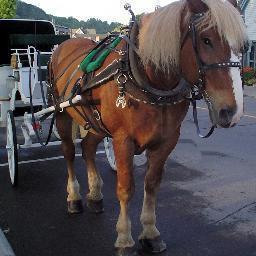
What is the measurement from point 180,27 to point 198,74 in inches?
15.0

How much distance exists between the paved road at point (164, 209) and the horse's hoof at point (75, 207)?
0.10 m

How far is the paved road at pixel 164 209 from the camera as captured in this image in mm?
4332

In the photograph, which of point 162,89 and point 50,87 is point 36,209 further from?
point 162,89

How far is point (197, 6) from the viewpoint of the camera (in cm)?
304

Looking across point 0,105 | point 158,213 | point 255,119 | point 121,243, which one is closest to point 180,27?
point 121,243

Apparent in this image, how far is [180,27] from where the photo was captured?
10.6 feet

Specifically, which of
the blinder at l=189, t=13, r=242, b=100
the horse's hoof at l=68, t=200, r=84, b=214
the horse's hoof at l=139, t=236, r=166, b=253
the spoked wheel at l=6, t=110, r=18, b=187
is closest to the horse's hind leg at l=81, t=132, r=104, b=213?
the horse's hoof at l=68, t=200, r=84, b=214

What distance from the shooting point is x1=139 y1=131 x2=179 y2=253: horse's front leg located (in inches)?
159

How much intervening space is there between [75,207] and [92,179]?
15.1 inches

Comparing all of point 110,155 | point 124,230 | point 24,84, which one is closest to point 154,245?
point 124,230

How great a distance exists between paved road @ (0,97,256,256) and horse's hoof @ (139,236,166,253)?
0.36ft

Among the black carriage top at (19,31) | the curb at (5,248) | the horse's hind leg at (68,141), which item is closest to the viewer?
the curb at (5,248)

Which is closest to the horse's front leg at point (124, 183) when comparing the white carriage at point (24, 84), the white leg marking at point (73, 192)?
the white leg marking at point (73, 192)

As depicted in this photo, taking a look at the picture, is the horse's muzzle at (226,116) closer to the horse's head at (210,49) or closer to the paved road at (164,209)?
the horse's head at (210,49)
